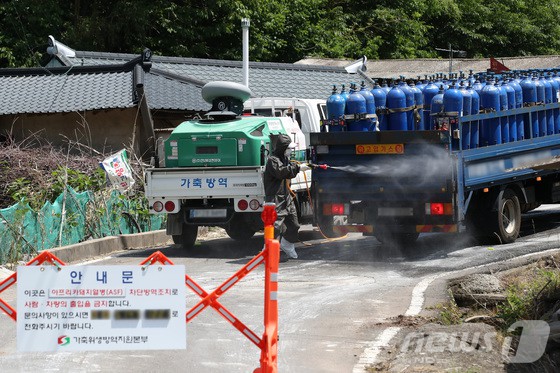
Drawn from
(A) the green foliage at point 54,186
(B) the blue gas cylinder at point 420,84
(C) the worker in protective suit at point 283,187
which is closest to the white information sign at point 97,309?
(C) the worker in protective suit at point 283,187

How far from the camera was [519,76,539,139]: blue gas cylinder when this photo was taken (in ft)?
55.4

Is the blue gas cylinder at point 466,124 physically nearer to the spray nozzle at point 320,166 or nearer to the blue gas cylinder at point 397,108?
the blue gas cylinder at point 397,108

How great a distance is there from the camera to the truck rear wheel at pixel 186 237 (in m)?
16.7

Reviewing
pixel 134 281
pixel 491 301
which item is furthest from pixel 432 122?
pixel 134 281

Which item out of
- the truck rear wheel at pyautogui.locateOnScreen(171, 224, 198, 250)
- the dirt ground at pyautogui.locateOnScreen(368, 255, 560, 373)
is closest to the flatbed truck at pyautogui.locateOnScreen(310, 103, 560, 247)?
the truck rear wheel at pyautogui.locateOnScreen(171, 224, 198, 250)

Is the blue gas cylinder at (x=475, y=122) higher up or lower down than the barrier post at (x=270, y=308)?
higher up

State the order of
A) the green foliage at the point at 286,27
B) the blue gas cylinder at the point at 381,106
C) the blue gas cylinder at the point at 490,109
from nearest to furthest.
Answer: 1. the blue gas cylinder at the point at 381,106
2. the blue gas cylinder at the point at 490,109
3. the green foliage at the point at 286,27

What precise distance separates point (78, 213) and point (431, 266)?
5895mm

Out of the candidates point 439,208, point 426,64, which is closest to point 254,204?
point 439,208

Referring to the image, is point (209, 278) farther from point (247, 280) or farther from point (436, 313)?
point (436, 313)

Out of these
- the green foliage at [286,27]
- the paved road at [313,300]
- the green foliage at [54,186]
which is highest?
the green foliage at [286,27]

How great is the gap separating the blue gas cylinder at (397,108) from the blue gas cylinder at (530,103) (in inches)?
90.6

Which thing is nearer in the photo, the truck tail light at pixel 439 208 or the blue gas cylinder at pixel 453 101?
the truck tail light at pixel 439 208

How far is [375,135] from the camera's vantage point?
49.8ft
